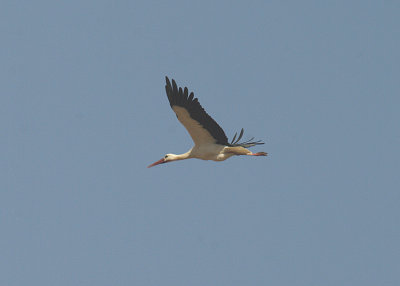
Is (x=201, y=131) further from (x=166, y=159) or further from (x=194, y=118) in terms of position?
(x=166, y=159)

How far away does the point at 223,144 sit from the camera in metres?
26.4

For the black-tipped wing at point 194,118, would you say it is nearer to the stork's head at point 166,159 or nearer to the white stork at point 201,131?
the white stork at point 201,131

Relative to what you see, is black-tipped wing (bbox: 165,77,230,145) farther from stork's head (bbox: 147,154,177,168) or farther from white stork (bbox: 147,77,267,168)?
stork's head (bbox: 147,154,177,168)

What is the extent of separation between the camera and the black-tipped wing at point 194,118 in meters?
25.4

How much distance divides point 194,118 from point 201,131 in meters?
0.57

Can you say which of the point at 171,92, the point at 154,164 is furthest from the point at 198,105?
the point at 154,164

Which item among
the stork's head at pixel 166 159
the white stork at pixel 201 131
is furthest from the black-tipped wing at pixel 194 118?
the stork's head at pixel 166 159

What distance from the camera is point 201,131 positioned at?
2614cm

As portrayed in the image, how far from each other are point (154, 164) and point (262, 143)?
11.1 ft

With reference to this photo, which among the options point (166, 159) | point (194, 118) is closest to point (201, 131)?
point (194, 118)

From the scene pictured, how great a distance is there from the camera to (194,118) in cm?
2570

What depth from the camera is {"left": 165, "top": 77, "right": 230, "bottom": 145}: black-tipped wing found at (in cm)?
2538

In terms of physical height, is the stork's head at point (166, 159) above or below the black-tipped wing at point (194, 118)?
below

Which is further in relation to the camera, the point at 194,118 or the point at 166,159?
the point at 166,159
